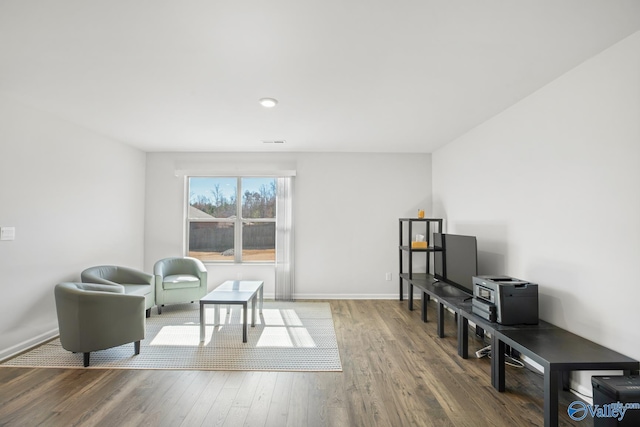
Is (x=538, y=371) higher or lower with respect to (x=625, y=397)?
lower

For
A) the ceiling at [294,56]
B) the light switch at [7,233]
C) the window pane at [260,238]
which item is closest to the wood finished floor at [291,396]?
the light switch at [7,233]

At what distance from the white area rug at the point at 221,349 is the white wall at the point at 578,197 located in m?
1.96

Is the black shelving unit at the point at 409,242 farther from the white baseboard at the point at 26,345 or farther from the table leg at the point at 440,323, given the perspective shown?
the white baseboard at the point at 26,345

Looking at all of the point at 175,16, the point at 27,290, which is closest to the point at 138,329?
the point at 27,290

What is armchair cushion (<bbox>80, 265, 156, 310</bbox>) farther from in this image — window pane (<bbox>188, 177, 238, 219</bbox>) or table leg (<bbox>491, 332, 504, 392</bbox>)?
table leg (<bbox>491, 332, 504, 392</bbox>)

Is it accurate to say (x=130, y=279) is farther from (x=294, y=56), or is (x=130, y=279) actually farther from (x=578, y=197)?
(x=578, y=197)

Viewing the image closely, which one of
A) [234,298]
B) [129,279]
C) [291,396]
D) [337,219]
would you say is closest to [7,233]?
[129,279]

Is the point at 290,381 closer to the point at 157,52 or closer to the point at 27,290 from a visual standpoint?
the point at 157,52

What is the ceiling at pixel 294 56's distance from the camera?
69.1 inches

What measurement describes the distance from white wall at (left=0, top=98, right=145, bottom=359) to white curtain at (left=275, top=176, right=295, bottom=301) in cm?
233

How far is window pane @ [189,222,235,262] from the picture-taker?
5.55 m

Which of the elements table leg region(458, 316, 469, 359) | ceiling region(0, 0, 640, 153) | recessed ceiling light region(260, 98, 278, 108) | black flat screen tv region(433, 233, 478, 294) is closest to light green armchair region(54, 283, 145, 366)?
ceiling region(0, 0, 640, 153)

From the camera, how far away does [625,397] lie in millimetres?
1697

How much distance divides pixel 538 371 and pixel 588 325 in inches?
30.0
